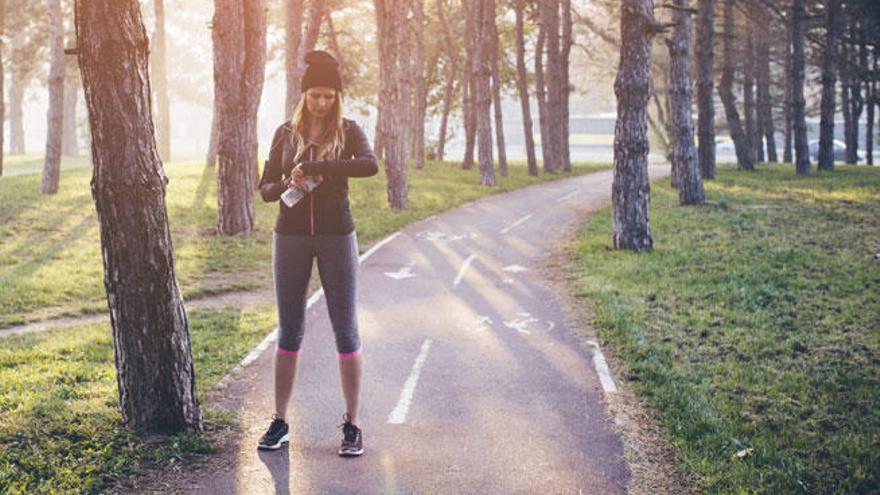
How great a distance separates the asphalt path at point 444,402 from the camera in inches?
216

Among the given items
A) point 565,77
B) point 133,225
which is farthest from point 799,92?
point 133,225

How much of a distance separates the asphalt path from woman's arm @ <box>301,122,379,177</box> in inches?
80.0

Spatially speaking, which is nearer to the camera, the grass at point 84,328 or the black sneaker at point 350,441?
the grass at point 84,328

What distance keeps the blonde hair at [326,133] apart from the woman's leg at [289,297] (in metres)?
0.60

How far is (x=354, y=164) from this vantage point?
5527 mm

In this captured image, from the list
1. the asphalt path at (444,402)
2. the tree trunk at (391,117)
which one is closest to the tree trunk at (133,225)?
the asphalt path at (444,402)

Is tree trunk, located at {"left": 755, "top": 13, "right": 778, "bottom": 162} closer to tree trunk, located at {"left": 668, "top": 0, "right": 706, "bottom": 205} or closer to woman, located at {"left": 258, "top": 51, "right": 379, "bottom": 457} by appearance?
tree trunk, located at {"left": 668, "top": 0, "right": 706, "bottom": 205}

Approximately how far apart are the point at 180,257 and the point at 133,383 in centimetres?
935

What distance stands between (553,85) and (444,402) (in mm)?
32576

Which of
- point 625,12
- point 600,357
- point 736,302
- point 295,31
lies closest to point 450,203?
point 295,31

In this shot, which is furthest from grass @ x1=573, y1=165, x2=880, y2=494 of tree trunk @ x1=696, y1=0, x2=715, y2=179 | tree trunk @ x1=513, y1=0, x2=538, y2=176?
tree trunk @ x1=513, y1=0, x2=538, y2=176

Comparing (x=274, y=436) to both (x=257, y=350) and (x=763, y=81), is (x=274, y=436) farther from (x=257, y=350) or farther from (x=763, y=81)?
(x=763, y=81)

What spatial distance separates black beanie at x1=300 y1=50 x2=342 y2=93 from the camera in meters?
5.45

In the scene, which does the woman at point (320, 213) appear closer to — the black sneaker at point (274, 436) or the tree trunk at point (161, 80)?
the black sneaker at point (274, 436)
